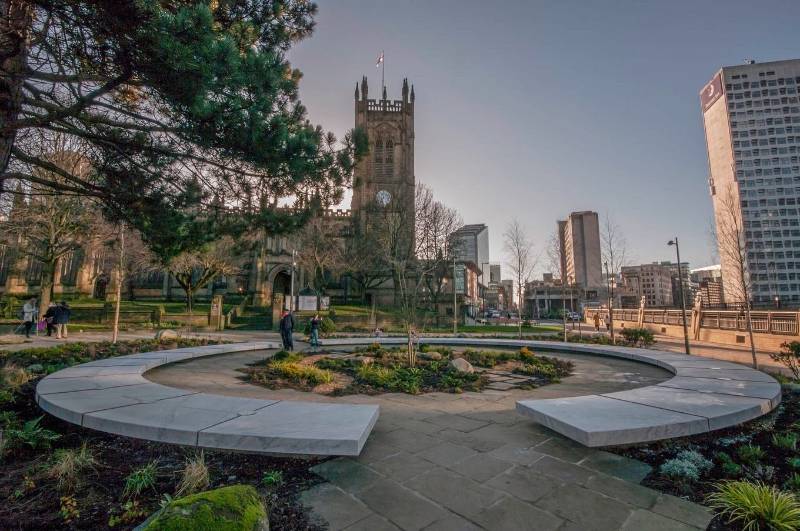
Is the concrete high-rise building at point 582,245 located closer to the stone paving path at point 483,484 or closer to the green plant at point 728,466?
the green plant at point 728,466

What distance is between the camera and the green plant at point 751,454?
11.4 ft

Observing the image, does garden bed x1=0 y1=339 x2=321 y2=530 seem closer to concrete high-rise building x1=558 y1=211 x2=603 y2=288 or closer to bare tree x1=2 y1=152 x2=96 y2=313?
bare tree x1=2 y1=152 x2=96 y2=313

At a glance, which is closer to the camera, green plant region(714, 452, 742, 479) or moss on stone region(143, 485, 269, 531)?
moss on stone region(143, 485, 269, 531)

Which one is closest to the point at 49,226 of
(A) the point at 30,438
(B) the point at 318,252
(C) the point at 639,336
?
(B) the point at 318,252

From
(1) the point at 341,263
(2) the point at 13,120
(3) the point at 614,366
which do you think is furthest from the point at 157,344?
(1) the point at 341,263

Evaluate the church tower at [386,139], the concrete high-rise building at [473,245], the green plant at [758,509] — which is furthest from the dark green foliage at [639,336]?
the church tower at [386,139]

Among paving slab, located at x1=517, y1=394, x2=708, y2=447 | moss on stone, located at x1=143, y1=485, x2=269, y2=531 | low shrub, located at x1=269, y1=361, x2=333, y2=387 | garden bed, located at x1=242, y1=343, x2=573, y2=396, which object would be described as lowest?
garden bed, located at x1=242, y1=343, x2=573, y2=396

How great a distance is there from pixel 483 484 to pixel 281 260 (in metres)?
50.0

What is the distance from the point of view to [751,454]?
3.52m

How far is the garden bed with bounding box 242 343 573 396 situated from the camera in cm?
735

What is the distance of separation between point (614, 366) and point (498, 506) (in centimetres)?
915

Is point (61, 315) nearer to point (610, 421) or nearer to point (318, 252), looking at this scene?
point (318, 252)

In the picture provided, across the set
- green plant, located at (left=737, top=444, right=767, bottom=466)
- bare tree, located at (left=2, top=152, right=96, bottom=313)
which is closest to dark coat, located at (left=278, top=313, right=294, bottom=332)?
green plant, located at (left=737, top=444, right=767, bottom=466)

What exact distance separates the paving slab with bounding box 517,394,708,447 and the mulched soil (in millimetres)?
2701
